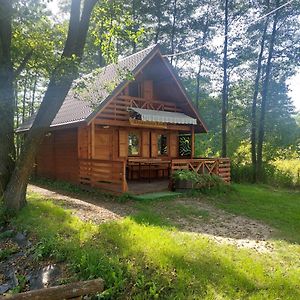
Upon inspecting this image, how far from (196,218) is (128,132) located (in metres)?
7.06

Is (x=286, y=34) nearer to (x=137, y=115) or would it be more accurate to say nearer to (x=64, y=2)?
(x=137, y=115)

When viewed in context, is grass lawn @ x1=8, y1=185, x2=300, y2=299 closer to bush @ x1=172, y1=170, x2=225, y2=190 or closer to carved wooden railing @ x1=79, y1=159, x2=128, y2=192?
carved wooden railing @ x1=79, y1=159, x2=128, y2=192

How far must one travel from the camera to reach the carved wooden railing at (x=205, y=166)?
12680 mm

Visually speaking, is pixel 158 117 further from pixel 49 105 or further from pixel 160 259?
pixel 160 259

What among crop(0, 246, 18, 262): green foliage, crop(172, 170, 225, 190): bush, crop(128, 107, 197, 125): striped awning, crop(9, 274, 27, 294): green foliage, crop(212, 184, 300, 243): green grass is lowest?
crop(9, 274, 27, 294): green foliage

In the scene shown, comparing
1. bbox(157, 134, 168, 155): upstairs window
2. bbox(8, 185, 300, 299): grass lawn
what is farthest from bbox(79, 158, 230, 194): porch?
bbox(8, 185, 300, 299): grass lawn

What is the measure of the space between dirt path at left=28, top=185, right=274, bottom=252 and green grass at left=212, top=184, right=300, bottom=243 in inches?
16.8

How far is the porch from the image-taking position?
1103cm

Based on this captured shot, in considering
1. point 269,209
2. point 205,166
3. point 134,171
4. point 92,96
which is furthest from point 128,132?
point 269,209

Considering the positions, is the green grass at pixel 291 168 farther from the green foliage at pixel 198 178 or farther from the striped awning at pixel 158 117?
the striped awning at pixel 158 117

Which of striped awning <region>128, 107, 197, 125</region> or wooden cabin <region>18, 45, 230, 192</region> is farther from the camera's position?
striped awning <region>128, 107, 197, 125</region>

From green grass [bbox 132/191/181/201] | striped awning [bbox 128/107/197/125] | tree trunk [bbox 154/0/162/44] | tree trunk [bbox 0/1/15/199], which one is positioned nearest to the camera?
tree trunk [bbox 0/1/15/199]

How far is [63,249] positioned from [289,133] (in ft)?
65.1

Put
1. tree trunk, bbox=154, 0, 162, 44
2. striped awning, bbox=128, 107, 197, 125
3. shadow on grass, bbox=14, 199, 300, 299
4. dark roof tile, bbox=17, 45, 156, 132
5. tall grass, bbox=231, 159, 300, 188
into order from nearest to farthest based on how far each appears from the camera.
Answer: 1. shadow on grass, bbox=14, 199, 300, 299
2. dark roof tile, bbox=17, 45, 156, 132
3. striped awning, bbox=128, 107, 197, 125
4. tall grass, bbox=231, 159, 300, 188
5. tree trunk, bbox=154, 0, 162, 44
